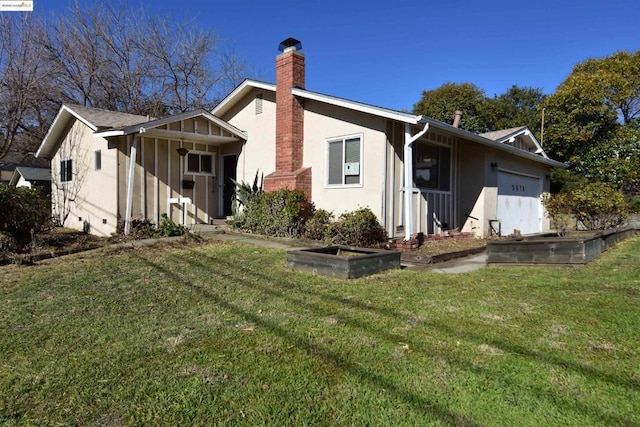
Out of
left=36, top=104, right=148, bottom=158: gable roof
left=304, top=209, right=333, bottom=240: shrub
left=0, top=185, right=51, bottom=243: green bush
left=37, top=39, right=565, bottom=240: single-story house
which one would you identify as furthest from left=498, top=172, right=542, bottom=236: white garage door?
left=0, top=185, right=51, bottom=243: green bush

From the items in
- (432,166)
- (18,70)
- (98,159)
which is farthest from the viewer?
(18,70)

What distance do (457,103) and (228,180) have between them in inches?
915

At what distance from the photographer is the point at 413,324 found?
12.7 ft

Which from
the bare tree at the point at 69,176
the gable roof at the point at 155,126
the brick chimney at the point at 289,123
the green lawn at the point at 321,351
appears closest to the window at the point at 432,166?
the brick chimney at the point at 289,123

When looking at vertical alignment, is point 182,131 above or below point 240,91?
below

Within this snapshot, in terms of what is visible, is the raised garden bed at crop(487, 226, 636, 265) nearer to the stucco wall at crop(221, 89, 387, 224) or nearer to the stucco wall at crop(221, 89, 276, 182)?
the stucco wall at crop(221, 89, 387, 224)

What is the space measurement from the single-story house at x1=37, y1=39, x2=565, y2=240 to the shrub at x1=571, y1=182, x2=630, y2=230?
1.76 metres

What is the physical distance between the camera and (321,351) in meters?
3.28

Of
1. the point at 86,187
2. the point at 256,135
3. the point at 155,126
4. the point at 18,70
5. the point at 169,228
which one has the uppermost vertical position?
the point at 18,70

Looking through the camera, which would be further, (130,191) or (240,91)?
(240,91)

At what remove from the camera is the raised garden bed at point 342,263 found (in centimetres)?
580

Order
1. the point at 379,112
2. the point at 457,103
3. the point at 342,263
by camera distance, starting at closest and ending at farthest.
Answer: the point at 342,263 < the point at 379,112 < the point at 457,103

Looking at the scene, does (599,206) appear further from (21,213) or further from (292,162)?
(21,213)

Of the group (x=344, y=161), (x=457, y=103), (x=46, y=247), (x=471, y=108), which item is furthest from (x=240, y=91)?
(x=471, y=108)
